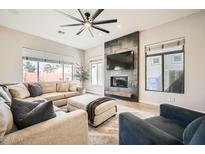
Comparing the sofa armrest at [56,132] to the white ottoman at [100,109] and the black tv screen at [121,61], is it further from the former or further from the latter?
the black tv screen at [121,61]

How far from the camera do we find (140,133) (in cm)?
96

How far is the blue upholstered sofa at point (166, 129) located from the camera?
79 cm

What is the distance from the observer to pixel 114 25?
363 cm

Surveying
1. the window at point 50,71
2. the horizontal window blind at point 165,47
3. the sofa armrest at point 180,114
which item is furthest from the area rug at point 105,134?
the window at point 50,71

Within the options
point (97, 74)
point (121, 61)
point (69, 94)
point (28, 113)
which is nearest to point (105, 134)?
point (28, 113)

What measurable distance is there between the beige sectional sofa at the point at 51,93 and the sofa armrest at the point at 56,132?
6.85 feet

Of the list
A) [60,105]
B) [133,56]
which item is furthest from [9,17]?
[133,56]

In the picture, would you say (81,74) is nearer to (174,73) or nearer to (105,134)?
(174,73)

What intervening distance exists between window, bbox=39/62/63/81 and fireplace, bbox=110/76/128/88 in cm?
274

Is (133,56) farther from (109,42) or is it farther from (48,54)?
(48,54)

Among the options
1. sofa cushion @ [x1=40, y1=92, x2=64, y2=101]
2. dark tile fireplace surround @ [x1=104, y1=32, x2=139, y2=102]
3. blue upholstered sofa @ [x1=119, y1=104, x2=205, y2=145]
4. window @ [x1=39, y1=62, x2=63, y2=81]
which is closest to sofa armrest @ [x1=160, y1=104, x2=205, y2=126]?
blue upholstered sofa @ [x1=119, y1=104, x2=205, y2=145]

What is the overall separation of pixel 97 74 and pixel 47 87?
3073mm

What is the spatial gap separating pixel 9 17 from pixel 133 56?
4311mm
